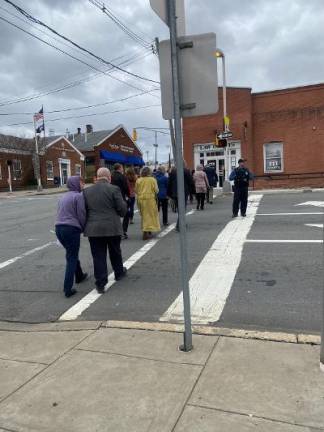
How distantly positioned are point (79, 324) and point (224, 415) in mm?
2455

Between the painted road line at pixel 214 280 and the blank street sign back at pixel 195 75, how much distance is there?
2.43 metres

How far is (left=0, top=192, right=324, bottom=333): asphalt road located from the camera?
530 cm

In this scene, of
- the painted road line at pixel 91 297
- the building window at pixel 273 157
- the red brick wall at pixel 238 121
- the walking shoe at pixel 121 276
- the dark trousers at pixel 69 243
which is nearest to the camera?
the painted road line at pixel 91 297

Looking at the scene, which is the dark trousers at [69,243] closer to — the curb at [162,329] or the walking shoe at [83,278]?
the walking shoe at [83,278]

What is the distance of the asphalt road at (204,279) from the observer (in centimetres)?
530

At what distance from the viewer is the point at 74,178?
20.3 ft

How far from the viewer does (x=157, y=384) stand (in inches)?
140

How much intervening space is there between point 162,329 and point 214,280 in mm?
2035

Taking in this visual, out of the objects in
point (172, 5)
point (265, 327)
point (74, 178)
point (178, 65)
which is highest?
point (172, 5)

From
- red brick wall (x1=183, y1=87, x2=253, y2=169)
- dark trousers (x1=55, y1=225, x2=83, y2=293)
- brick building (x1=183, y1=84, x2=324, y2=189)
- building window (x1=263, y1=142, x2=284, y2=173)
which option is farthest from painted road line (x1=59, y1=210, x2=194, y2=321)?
building window (x1=263, y1=142, x2=284, y2=173)

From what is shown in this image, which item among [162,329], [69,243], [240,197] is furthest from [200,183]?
[162,329]

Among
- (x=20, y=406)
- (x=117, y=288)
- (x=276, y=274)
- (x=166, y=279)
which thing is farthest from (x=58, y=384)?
(x=276, y=274)

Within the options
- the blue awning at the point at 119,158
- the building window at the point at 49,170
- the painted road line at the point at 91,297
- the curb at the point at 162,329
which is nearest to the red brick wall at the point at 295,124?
the painted road line at the point at 91,297

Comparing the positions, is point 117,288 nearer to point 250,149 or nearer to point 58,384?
point 58,384
